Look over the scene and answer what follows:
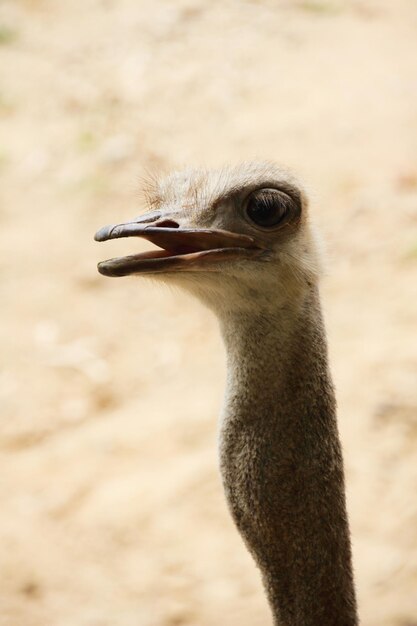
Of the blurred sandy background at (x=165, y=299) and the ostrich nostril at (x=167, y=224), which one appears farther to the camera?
the blurred sandy background at (x=165, y=299)

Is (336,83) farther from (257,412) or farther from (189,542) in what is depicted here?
(257,412)

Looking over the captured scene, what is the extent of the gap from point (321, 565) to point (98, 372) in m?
2.76

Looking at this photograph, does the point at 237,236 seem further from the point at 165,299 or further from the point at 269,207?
the point at 165,299

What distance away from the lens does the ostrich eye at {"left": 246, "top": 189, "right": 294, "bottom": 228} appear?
180cm

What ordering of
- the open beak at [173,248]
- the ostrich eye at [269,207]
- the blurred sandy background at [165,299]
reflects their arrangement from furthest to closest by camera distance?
the blurred sandy background at [165,299]
the ostrich eye at [269,207]
the open beak at [173,248]

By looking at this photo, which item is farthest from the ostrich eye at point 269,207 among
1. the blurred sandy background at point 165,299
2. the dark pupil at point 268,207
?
the blurred sandy background at point 165,299

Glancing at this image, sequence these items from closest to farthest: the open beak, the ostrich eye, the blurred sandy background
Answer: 1. the open beak
2. the ostrich eye
3. the blurred sandy background

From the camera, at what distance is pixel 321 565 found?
190cm

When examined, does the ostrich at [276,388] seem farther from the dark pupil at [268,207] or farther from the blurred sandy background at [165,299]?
the blurred sandy background at [165,299]

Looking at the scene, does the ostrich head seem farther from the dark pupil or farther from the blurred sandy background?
the blurred sandy background

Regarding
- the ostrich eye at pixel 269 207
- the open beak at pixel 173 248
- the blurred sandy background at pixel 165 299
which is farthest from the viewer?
the blurred sandy background at pixel 165 299

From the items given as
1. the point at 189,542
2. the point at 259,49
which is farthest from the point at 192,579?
the point at 259,49

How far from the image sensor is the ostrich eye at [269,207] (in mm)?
1803

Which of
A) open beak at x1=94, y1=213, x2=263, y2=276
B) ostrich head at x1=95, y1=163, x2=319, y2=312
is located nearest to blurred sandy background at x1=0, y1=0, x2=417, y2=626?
ostrich head at x1=95, y1=163, x2=319, y2=312
